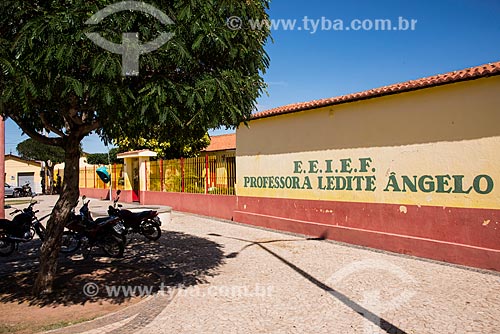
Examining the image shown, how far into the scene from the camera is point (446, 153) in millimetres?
7645

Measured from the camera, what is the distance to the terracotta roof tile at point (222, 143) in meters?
28.9

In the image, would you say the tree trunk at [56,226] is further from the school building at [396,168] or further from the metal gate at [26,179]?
the metal gate at [26,179]

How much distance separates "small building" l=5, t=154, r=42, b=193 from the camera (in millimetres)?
40719

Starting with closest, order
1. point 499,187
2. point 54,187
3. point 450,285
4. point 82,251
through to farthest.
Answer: point 450,285 → point 499,187 → point 82,251 → point 54,187

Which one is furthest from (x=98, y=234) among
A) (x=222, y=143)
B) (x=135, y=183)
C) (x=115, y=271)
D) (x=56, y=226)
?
(x=222, y=143)

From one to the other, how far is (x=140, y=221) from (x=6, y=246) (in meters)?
2.87

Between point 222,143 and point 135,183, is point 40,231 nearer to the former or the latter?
point 135,183

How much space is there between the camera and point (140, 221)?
9.92m

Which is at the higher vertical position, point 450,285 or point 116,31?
point 116,31

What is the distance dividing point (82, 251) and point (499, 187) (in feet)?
26.5

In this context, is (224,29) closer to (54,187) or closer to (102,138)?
(102,138)

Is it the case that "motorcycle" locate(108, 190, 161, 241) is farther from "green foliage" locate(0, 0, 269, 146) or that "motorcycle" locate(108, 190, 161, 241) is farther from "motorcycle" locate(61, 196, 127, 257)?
"green foliage" locate(0, 0, 269, 146)

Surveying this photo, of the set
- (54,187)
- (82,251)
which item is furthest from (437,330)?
(54,187)

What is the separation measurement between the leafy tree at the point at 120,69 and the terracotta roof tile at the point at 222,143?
2251 centimetres
